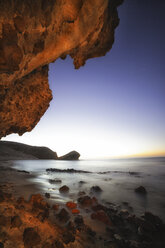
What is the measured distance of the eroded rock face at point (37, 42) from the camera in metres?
2.09

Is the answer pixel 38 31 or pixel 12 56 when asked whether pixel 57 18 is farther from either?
pixel 12 56

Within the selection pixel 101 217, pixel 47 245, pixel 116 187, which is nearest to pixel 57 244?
pixel 47 245

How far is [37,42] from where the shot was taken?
2.87 metres

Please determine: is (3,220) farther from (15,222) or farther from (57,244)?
(57,244)

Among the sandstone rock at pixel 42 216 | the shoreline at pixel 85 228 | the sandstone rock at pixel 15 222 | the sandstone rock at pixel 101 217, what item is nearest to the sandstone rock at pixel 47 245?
the shoreline at pixel 85 228

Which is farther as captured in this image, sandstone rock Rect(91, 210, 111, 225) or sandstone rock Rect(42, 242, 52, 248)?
sandstone rock Rect(91, 210, 111, 225)

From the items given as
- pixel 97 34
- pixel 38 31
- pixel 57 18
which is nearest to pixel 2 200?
pixel 38 31

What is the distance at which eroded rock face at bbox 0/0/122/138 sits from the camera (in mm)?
2090

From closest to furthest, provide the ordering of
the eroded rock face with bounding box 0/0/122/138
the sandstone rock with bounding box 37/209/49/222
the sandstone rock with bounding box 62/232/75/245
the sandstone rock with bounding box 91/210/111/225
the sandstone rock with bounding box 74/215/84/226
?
1. the sandstone rock with bounding box 62/232/75/245
2. the eroded rock face with bounding box 0/0/122/138
3. the sandstone rock with bounding box 37/209/49/222
4. the sandstone rock with bounding box 74/215/84/226
5. the sandstone rock with bounding box 91/210/111/225

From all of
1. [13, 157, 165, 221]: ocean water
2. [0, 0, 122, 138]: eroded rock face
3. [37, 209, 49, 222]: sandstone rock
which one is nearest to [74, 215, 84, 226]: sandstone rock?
[37, 209, 49, 222]: sandstone rock

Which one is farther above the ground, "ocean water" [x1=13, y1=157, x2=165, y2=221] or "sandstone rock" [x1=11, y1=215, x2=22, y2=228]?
"sandstone rock" [x1=11, y1=215, x2=22, y2=228]

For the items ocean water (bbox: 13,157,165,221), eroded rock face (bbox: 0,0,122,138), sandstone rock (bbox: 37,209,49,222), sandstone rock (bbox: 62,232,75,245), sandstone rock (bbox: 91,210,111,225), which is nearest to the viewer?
sandstone rock (bbox: 62,232,75,245)

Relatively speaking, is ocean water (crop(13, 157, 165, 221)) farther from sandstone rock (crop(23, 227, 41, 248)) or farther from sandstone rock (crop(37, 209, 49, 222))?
sandstone rock (crop(23, 227, 41, 248))

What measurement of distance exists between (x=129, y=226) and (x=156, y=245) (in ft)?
1.82
